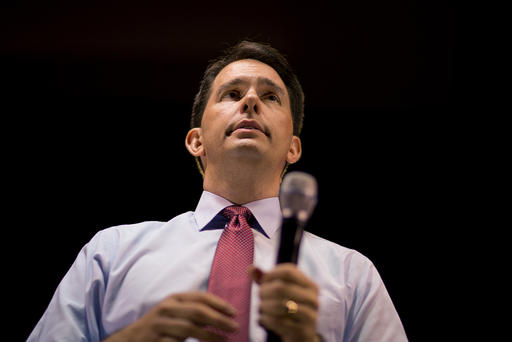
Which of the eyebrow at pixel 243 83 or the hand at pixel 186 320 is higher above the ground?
the eyebrow at pixel 243 83

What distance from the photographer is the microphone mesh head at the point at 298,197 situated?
2.30 ft

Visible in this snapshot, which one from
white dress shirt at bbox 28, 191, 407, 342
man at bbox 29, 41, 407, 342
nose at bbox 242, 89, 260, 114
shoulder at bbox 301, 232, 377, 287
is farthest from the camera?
nose at bbox 242, 89, 260, 114

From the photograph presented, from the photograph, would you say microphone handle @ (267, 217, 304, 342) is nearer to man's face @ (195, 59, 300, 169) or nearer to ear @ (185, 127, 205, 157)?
man's face @ (195, 59, 300, 169)

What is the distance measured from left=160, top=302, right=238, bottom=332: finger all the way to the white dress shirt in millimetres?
288

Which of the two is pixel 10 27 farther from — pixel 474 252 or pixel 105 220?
pixel 474 252

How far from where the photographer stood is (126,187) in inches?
75.4

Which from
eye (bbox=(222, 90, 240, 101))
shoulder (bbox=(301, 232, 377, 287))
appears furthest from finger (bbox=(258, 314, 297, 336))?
eye (bbox=(222, 90, 240, 101))

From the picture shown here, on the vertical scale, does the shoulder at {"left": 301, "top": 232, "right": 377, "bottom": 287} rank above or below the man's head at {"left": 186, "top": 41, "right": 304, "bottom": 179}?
below

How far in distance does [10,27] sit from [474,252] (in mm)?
2102

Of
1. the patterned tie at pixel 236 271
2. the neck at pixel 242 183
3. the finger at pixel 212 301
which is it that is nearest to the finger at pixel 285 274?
the finger at pixel 212 301

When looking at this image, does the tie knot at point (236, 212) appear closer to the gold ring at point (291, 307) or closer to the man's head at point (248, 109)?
the man's head at point (248, 109)

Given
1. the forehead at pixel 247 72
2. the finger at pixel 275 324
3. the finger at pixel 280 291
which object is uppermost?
the forehead at pixel 247 72

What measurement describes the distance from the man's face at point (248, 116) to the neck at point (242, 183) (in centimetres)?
5

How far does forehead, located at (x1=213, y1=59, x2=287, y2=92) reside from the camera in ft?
4.88
